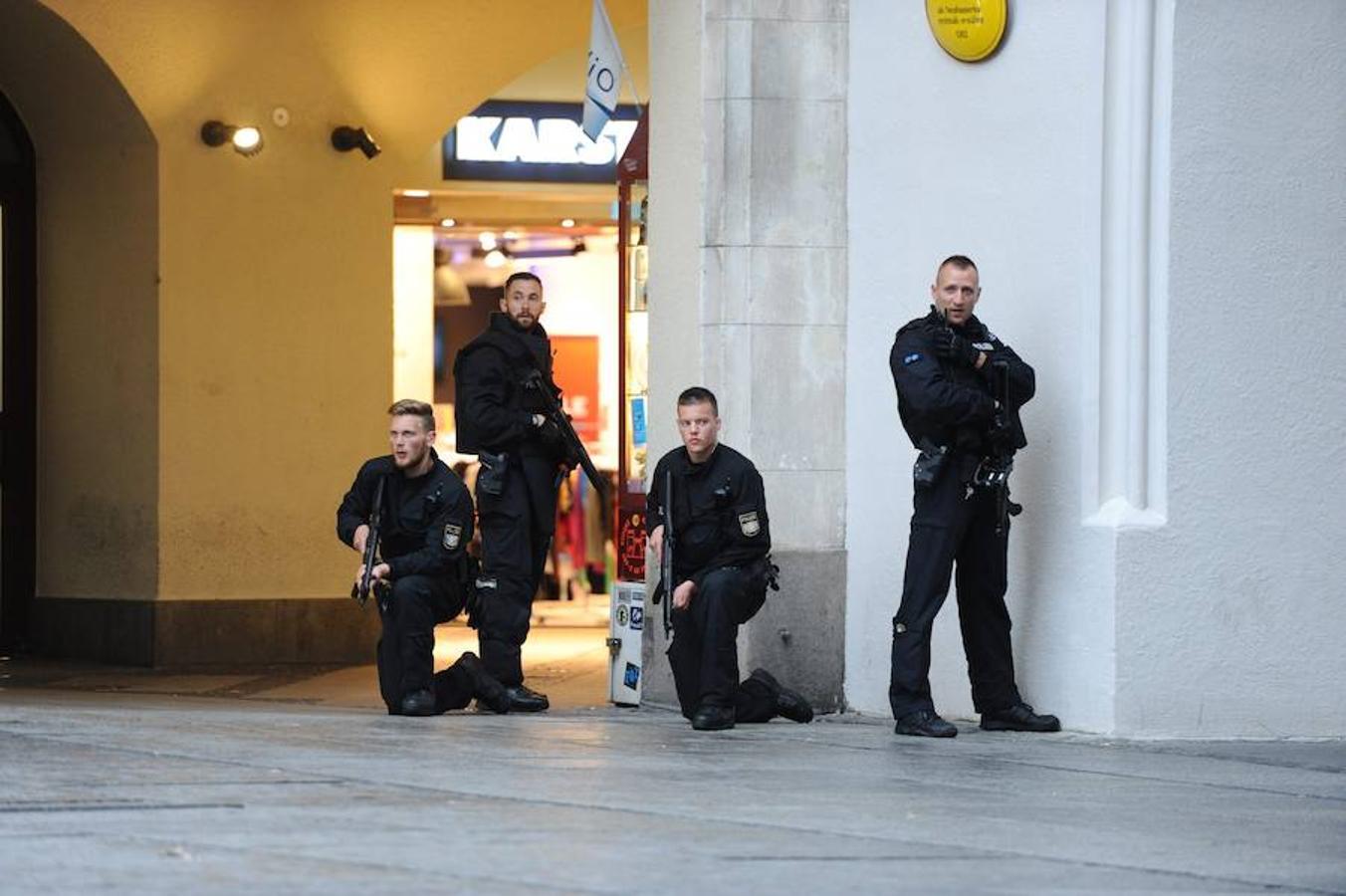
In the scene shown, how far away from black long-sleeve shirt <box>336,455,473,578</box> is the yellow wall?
4.06 meters

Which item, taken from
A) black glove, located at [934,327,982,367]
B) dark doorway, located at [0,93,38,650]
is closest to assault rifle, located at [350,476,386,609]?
black glove, located at [934,327,982,367]

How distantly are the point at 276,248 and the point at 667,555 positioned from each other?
5258 mm

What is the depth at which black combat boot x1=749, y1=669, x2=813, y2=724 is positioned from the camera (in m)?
10.5

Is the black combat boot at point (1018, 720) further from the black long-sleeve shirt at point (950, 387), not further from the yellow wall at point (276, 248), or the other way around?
the yellow wall at point (276, 248)

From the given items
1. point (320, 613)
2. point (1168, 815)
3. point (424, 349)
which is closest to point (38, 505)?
point (320, 613)

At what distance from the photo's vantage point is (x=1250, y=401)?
1002 centimetres

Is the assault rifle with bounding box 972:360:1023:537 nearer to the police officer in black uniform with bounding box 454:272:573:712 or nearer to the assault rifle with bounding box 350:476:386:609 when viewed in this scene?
the police officer in black uniform with bounding box 454:272:573:712

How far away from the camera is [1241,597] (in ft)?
32.8

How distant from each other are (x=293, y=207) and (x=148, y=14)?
1.35 meters

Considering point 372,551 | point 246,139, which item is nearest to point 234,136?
point 246,139

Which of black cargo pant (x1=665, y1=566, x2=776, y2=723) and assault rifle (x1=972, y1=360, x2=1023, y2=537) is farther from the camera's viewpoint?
black cargo pant (x1=665, y1=566, x2=776, y2=723)

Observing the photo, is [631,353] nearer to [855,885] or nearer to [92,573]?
[92,573]

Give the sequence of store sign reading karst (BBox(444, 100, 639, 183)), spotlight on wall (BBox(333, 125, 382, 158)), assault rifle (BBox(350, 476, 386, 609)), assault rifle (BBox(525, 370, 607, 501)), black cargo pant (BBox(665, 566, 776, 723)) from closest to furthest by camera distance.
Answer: black cargo pant (BBox(665, 566, 776, 723)) < assault rifle (BBox(350, 476, 386, 609)) < assault rifle (BBox(525, 370, 607, 501)) < spotlight on wall (BBox(333, 125, 382, 158)) < store sign reading karst (BBox(444, 100, 639, 183))

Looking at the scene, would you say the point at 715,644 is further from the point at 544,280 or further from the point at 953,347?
the point at 544,280
